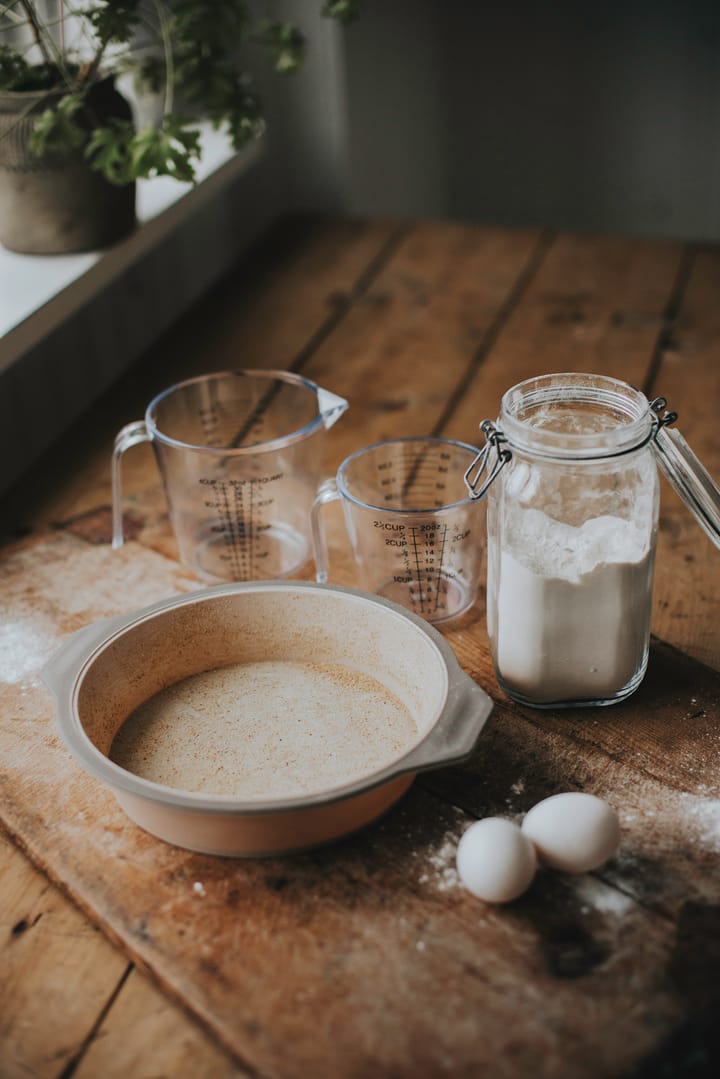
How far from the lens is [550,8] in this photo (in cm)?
195

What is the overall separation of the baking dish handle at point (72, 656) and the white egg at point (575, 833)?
0.95 feet

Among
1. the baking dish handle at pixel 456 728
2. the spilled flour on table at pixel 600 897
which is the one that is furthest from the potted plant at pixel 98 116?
the spilled flour on table at pixel 600 897

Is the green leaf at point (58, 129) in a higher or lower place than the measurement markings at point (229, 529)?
higher

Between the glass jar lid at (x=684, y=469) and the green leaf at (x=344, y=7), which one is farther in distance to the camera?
the green leaf at (x=344, y=7)

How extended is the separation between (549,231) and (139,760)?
1.18 metres

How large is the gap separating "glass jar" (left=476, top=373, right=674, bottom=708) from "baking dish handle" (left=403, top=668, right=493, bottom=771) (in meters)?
0.09

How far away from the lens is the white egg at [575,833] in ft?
1.93

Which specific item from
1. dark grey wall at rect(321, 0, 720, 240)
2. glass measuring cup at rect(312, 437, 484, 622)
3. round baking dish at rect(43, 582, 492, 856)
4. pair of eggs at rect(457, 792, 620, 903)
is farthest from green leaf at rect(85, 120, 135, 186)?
dark grey wall at rect(321, 0, 720, 240)

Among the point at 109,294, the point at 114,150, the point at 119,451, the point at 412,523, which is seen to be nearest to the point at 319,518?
the point at 412,523

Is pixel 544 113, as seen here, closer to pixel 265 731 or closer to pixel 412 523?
pixel 412 523

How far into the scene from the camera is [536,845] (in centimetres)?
60

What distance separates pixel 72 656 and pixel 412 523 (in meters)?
0.26

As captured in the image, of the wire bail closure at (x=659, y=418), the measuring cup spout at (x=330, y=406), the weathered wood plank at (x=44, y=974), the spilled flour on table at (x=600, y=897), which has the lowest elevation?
the weathered wood plank at (x=44, y=974)

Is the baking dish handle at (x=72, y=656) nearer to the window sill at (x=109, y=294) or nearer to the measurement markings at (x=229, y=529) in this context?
the measurement markings at (x=229, y=529)
